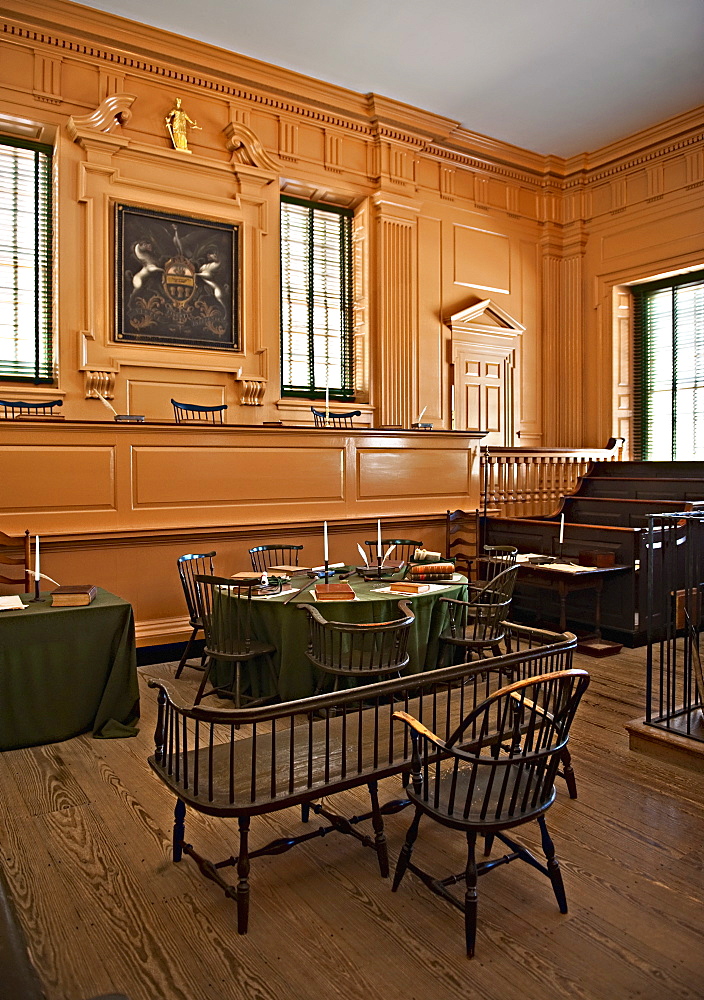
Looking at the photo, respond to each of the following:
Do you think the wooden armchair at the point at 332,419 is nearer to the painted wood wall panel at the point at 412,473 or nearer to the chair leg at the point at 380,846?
the painted wood wall panel at the point at 412,473

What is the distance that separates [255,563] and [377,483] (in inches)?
55.7

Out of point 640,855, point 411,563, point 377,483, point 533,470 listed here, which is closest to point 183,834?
point 640,855

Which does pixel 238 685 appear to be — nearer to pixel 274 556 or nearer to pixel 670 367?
pixel 274 556

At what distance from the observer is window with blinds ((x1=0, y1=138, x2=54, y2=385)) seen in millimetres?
6430

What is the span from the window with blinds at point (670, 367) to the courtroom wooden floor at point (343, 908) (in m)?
6.48

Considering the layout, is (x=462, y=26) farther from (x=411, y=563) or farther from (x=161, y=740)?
(x=161, y=740)

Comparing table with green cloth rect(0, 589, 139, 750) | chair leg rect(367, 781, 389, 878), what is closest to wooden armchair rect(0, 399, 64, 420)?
table with green cloth rect(0, 589, 139, 750)

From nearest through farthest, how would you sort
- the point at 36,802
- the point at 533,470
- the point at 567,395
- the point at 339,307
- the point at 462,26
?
1. the point at 36,802
2. the point at 462,26
3. the point at 533,470
4. the point at 339,307
5. the point at 567,395

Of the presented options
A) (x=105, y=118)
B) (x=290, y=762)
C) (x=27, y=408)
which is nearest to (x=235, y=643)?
(x=290, y=762)

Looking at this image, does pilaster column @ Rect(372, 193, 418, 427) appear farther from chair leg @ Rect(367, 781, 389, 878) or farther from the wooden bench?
chair leg @ Rect(367, 781, 389, 878)

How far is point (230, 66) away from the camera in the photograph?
7.21 metres

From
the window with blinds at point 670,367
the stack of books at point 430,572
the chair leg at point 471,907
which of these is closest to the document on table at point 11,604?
the stack of books at point 430,572

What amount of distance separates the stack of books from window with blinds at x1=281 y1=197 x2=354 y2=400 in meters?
3.54

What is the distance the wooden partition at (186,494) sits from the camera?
16.3ft
